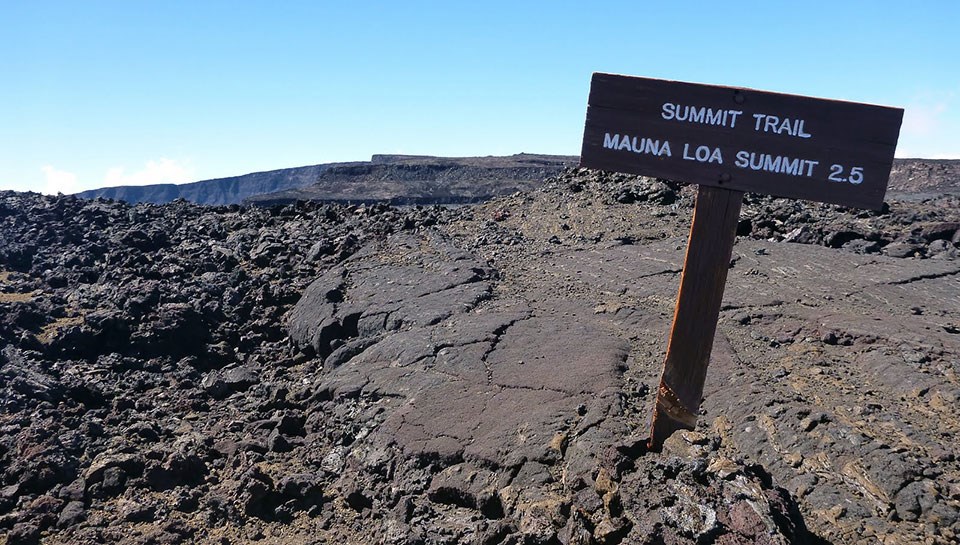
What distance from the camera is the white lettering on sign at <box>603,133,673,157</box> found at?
10.6 feet

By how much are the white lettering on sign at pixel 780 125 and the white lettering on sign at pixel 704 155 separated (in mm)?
192

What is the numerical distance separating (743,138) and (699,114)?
22 centimetres

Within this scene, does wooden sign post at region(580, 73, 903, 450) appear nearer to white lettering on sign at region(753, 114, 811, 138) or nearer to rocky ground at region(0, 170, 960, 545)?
white lettering on sign at region(753, 114, 811, 138)

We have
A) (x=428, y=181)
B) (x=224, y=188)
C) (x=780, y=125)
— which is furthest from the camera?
(x=224, y=188)

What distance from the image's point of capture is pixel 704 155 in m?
3.20

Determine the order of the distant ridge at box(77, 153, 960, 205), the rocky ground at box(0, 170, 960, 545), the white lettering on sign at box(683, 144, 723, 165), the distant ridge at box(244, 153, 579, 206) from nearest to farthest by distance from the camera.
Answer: the white lettering on sign at box(683, 144, 723, 165)
the rocky ground at box(0, 170, 960, 545)
the distant ridge at box(77, 153, 960, 205)
the distant ridge at box(244, 153, 579, 206)

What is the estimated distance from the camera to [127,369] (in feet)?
24.3

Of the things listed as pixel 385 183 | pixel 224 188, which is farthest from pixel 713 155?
pixel 224 188

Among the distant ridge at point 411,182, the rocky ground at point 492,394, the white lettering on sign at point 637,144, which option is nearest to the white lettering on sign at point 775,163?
the white lettering on sign at point 637,144

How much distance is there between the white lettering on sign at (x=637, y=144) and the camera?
10.6 feet

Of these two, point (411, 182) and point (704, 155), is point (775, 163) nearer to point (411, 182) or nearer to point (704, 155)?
point (704, 155)

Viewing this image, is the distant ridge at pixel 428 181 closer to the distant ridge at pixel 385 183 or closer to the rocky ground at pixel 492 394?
the distant ridge at pixel 385 183

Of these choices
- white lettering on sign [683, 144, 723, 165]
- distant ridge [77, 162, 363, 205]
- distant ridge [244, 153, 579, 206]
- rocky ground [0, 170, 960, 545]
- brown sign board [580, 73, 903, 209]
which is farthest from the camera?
distant ridge [77, 162, 363, 205]

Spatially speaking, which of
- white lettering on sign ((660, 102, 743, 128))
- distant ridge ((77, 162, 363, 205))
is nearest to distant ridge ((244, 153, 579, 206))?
distant ridge ((77, 162, 363, 205))
